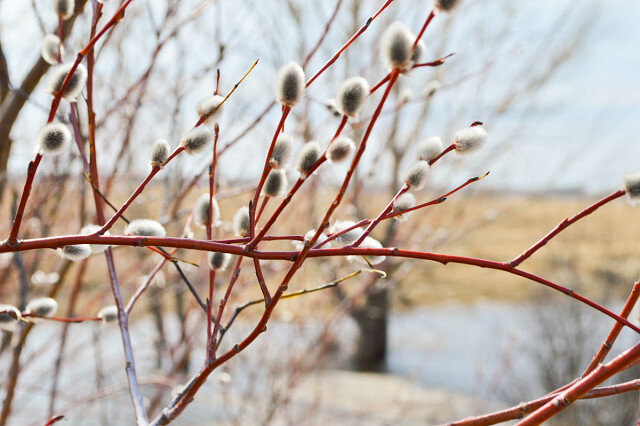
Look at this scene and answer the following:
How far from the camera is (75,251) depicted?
0.60 meters

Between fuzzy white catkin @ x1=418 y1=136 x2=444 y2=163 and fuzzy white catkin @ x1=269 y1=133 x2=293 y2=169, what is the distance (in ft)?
0.42

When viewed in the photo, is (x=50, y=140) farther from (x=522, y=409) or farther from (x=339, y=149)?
(x=522, y=409)

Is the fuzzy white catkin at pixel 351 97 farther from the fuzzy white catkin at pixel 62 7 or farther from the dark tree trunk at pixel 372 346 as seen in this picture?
the dark tree trunk at pixel 372 346

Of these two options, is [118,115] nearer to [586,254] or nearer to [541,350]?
[541,350]

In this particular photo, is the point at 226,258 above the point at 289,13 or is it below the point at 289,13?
below

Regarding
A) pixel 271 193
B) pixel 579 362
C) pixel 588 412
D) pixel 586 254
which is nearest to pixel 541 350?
pixel 579 362

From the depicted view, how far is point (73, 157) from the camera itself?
4.78 ft

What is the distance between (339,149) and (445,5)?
0.48 feet

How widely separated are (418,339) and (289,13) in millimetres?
7780

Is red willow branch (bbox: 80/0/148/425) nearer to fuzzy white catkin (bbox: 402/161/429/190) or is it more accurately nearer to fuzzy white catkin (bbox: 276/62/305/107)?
fuzzy white catkin (bbox: 276/62/305/107)

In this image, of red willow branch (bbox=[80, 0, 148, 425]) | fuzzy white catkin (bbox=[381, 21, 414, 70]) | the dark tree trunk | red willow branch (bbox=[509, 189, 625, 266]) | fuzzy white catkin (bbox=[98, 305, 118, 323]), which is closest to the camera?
fuzzy white catkin (bbox=[381, 21, 414, 70])

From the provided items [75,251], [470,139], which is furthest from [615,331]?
[75,251]

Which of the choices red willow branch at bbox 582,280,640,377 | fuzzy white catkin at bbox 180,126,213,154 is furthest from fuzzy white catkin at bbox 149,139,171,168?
red willow branch at bbox 582,280,640,377

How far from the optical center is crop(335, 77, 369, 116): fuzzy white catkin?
0.50 m
